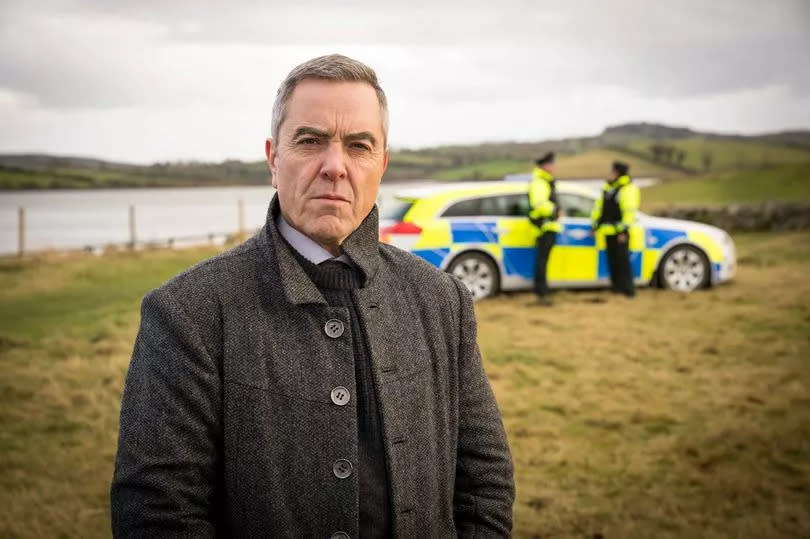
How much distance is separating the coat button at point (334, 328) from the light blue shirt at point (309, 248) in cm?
16

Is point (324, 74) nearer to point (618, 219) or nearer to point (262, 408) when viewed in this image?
point (262, 408)

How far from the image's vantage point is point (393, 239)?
32.2ft

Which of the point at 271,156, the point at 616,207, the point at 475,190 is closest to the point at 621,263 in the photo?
the point at 616,207

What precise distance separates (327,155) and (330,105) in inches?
4.6

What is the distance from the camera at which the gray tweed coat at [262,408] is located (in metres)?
1.68

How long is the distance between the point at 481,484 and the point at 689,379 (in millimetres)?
5022

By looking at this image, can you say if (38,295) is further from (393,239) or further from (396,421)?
(396,421)

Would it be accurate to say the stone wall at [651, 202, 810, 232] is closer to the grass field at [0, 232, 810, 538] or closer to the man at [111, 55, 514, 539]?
the grass field at [0, 232, 810, 538]

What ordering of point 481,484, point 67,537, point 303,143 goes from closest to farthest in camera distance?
point 303,143, point 481,484, point 67,537

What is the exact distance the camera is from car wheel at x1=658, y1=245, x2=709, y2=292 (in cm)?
1081

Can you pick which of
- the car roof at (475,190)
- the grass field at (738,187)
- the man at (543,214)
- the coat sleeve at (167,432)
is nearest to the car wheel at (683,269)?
the car roof at (475,190)

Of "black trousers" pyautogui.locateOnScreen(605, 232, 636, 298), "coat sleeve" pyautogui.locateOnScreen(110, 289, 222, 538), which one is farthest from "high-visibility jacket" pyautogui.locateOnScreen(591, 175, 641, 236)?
"coat sleeve" pyautogui.locateOnScreen(110, 289, 222, 538)

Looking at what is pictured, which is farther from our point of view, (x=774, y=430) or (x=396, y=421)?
(x=774, y=430)

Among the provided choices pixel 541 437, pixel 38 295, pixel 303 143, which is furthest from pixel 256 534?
pixel 38 295
